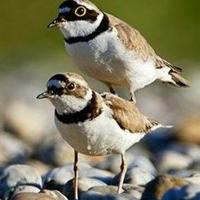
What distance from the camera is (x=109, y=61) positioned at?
10.2 m

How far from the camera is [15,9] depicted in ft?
80.8

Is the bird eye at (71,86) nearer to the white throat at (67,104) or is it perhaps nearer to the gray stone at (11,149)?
the white throat at (67,104)

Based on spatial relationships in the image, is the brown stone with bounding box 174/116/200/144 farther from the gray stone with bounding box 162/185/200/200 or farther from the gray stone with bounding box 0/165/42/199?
the gray stone with bounding box 162/185/200/200

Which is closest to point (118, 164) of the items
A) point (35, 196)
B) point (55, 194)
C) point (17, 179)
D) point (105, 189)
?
point (17, 179)

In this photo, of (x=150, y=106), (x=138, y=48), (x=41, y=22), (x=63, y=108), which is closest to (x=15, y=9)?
(x=41, y=22)

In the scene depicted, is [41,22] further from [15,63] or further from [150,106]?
[150,106]

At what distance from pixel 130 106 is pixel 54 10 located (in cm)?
1340

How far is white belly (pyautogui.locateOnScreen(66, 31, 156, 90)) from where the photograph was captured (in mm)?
10055

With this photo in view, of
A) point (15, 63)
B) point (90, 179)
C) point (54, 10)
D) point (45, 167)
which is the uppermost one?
point (90, 179)

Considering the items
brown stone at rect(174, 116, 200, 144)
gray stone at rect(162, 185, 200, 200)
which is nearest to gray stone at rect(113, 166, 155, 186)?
gray stone at rect(162, 185, 200, 200)

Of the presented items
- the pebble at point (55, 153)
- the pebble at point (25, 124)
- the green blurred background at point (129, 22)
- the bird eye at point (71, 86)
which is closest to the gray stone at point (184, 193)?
the bird eye at point (71, 86)

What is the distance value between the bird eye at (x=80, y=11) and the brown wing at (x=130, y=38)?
388mm

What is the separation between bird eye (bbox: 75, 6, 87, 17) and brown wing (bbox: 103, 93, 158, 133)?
72 cm

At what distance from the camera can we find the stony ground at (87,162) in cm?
936
